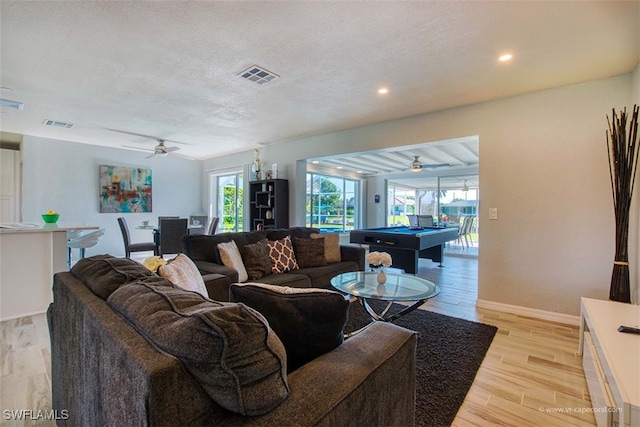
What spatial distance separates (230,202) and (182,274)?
21.1 ft

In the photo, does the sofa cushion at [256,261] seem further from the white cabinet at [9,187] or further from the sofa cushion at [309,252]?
the white cabinet at [9,187]

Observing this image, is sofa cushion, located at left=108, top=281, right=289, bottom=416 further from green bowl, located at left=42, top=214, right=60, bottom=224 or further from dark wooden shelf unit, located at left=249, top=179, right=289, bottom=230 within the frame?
dark wooden shelf unit, located at left=249, top=179, right=289, bottom=230

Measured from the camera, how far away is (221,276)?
2438 millimetres

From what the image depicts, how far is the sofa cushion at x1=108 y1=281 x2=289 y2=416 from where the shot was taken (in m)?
0.65

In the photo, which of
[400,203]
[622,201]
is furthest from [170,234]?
[400,203]

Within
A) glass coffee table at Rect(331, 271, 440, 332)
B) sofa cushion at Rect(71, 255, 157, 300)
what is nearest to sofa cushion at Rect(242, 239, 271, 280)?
glass coffee table at Rect(331, 271, 440, 332)

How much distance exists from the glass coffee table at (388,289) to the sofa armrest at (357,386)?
1.03 m

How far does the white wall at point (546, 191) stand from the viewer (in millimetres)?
2922

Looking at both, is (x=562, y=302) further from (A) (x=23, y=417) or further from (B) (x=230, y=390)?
(A) (x=23, y=417)

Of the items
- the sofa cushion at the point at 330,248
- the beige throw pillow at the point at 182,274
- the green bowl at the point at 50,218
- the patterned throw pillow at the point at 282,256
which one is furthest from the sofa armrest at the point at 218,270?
the green bowl at the point at 50,218

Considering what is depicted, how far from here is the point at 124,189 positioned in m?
6.55

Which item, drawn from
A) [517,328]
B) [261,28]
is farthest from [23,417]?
[517,328]

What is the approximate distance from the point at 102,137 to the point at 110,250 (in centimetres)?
248
